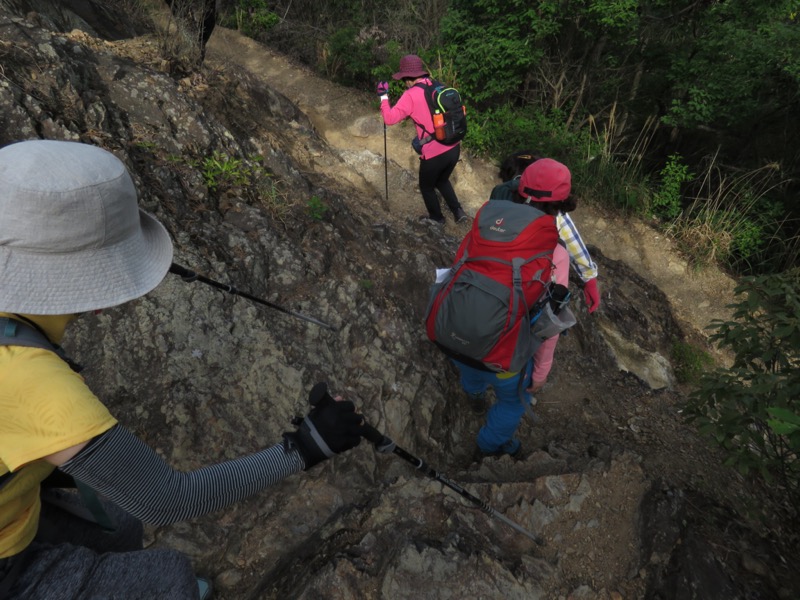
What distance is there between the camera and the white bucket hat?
1.18 m

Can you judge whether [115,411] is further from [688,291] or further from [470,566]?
[688,291]

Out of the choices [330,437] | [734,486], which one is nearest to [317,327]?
[330,437]

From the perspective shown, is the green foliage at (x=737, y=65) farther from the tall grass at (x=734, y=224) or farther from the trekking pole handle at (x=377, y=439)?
the trekking pole handle at (x=377, y=439)

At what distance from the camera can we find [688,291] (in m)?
7.88

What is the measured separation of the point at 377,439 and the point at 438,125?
4.29 meters

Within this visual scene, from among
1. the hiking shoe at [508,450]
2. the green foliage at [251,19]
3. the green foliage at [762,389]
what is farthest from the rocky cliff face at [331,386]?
the green foliage at [251,19]

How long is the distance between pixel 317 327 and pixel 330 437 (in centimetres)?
205

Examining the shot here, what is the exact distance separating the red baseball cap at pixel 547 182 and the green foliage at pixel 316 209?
2254 mm

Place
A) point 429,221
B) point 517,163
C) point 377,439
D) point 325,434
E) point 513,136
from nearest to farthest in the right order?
point 325,434
point 377,439
point 517,163
point 429,221
point 513,136

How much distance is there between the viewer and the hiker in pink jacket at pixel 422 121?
535 centimetres

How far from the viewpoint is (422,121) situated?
5402mm

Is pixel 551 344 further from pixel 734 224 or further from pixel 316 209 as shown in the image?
pixel 734 224

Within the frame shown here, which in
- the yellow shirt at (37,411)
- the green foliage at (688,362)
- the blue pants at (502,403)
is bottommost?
the green foliage at (688,362)

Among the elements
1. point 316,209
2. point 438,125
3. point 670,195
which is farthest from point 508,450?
→ point 670,195
